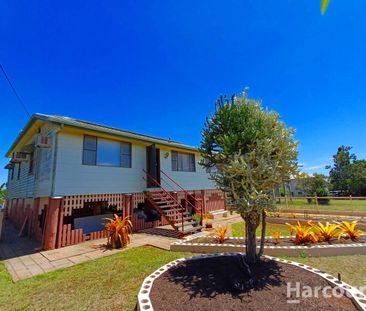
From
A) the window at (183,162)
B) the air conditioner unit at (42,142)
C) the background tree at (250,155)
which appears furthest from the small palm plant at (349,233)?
the air conditioner unit at (42,142)

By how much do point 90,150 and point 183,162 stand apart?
6.63 meters

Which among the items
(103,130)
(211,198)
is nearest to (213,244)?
(103,130)

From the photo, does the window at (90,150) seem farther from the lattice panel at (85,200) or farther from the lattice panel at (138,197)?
the lattice panel at (138,197)

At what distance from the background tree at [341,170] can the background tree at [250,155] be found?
44.3m

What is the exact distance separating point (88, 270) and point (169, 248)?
2595mm

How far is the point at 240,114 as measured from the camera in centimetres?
439

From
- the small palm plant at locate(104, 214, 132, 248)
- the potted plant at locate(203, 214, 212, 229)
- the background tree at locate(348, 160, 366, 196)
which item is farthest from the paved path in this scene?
the background tree at locate(348, 160, 366, 196)

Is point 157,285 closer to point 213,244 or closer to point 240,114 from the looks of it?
point 213,244

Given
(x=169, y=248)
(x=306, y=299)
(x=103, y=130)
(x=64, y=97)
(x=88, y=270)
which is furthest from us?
(x=64, y=97)

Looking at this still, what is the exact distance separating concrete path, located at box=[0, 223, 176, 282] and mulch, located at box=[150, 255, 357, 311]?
10.3 feet

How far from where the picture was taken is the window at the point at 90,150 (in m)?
9.14

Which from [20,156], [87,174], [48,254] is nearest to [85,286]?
[48,254]

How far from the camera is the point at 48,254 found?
6758mm

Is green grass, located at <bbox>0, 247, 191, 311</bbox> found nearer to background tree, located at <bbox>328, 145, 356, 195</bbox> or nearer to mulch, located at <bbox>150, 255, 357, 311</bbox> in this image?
mulch, located at <bbox>150, 255, 357, 311</bbox>
